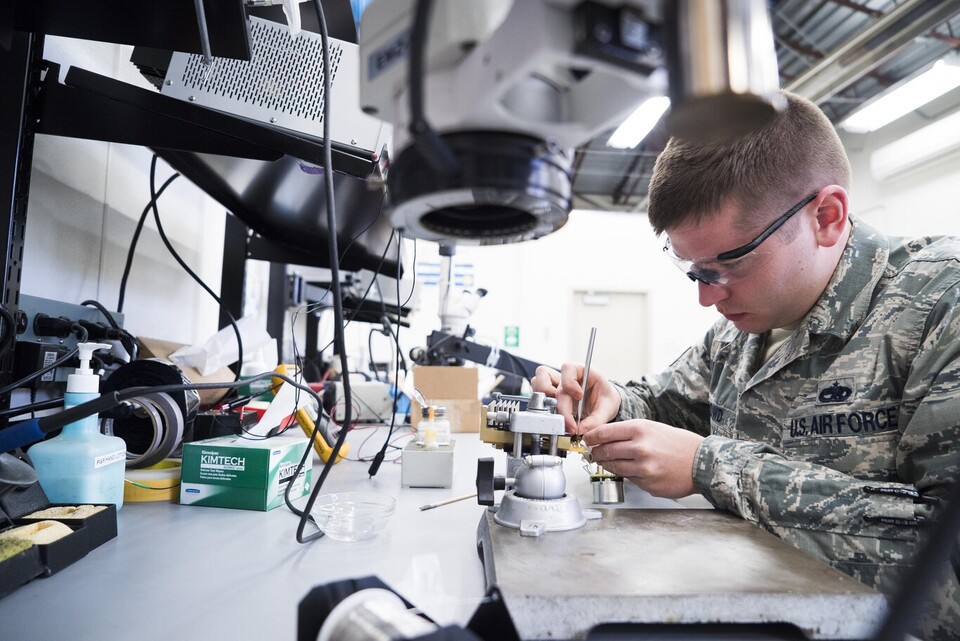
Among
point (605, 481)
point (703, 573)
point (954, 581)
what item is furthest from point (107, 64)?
point (954, 581)

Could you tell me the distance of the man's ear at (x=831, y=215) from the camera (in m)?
0.90

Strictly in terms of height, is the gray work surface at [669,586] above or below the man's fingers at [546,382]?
below

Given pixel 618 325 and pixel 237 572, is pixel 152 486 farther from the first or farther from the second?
pixel 618 325

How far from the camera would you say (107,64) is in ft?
3.93

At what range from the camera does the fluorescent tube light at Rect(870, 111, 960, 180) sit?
3.73 meters

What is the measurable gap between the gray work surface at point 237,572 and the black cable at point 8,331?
0.95 feet

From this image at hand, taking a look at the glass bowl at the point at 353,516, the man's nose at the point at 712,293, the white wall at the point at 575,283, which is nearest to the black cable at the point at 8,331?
the glass bowl at the point at 353,516

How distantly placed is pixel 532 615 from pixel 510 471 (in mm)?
391

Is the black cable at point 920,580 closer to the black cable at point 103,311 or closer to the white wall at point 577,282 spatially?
the black cable at point 103,311

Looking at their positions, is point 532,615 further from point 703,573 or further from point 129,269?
point 129,269

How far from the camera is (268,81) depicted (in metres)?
0.82

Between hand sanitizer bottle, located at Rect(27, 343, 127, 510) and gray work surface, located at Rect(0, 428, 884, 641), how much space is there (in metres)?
0.06

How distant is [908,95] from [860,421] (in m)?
3.95

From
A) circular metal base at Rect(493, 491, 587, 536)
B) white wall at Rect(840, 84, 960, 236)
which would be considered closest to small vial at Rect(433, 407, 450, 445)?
circular metal base at Rect(493, 491, 587, 536)
